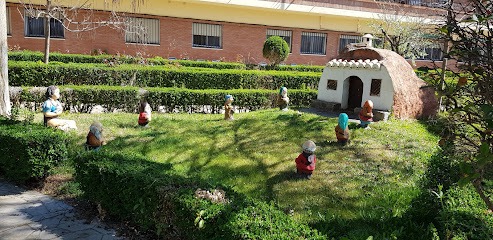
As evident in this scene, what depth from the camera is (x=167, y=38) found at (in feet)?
77.1

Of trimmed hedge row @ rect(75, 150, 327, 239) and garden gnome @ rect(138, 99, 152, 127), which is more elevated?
garden gnome @ rect(138, 99, 152, 127)

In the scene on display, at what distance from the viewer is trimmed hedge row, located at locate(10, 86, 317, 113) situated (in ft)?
36.2

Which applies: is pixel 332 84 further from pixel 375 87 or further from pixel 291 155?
pixel 291 155

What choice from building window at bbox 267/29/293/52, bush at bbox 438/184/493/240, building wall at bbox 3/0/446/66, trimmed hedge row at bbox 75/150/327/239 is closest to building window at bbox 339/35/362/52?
building wall at bbox 3/0/446/66

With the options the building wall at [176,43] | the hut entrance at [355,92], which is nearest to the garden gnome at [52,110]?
the hut entrance at [355,92]

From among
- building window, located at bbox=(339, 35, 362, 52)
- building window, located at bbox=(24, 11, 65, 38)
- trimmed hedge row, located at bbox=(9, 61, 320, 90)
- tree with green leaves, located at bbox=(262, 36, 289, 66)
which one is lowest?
trimmed hedge row, located at bbox=(9, 61, 320, 90)

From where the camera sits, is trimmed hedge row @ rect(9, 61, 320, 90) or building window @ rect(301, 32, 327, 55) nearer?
trimmed hedge row @ rect(9, 61, 320, 90)

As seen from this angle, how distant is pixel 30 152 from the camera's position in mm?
6172

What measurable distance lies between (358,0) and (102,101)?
21.0 m

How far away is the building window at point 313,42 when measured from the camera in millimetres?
27562

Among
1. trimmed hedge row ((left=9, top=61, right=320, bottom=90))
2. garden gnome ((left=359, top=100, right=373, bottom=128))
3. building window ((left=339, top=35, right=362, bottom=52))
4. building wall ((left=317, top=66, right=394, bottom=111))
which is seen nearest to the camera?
garden gnome ((left=359, top=100, right=373, bottom=128))

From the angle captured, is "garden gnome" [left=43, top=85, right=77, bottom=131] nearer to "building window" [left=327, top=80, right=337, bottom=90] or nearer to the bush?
the bush

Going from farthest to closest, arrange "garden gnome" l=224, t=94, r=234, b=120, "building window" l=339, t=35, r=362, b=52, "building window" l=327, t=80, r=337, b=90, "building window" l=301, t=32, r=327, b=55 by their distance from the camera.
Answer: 1. "building window" l=339, t=35, r=362, b=52
2. "building window" l=301, t=32, r=327, b=55
3. "building window" l=327, t=80, r=337, b=90
4. "garden gnome" l=224, t=94, r=234, b=120

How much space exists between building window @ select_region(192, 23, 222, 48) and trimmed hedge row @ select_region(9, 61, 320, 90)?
10.2 meters
